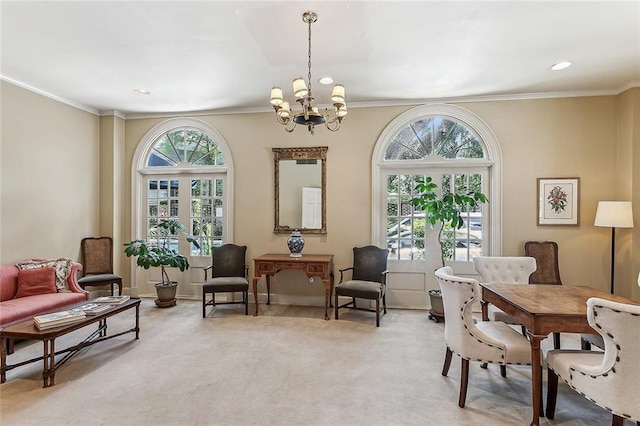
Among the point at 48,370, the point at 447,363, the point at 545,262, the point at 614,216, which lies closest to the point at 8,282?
the point at 48,370

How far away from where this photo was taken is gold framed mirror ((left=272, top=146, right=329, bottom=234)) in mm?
4824

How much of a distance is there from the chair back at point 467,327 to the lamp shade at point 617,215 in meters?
2.73

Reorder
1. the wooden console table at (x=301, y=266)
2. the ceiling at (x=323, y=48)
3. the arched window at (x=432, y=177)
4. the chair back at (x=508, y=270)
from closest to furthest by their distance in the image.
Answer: the ceiling at (x=323, y=48) < the chair back at (x=508, y=270) < the wooden console table at (x=301, y=266) < the arched window at (x=432, y=177)

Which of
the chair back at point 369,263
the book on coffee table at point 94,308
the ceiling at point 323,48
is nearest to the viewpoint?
the ceiling at point 323,48

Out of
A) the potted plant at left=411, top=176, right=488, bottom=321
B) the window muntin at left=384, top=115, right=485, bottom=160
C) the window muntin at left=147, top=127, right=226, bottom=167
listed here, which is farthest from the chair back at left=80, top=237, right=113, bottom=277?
the potted plant at left=411, top=176, right=488, bottom=321

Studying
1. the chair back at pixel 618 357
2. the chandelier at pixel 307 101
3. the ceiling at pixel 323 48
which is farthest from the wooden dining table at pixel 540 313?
the ceiling at pixel 323 48

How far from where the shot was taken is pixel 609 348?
1705 millimetres

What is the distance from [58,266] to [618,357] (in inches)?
205

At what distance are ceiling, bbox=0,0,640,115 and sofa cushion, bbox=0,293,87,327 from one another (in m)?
2.51

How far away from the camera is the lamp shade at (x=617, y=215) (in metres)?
3.71

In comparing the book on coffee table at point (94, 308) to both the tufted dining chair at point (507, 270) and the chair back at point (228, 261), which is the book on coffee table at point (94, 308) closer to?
the chair back at point (228, 261)

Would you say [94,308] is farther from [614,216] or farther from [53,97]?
[614,216]

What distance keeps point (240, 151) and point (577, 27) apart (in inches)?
163

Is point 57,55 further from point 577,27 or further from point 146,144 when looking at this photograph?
point 577,27
